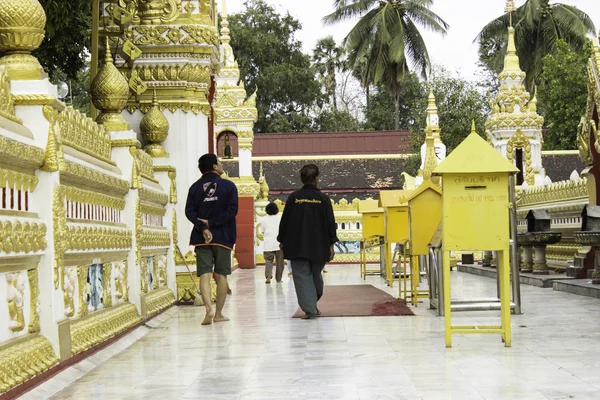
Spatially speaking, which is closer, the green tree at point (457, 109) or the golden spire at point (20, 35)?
the golden spire at point (20, 35)

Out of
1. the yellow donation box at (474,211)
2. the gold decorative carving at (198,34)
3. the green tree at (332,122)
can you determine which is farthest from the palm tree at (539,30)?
the yellow donation box at (474,211)

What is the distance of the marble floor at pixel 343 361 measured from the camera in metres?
5.75

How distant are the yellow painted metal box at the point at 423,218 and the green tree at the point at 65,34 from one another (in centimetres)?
699

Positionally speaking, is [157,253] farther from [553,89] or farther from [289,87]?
[289,87]

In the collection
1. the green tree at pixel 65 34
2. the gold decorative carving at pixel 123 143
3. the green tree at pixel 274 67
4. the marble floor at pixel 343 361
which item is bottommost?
the marble floor at pixel 343 361

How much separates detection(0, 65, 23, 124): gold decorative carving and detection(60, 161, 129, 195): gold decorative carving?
521mm

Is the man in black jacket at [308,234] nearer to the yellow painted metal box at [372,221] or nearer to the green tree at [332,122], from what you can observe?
the yellow painted metal box at [372,221]

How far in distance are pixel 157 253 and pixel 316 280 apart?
1871 millimetres

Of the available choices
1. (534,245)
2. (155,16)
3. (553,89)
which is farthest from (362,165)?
(155,16)

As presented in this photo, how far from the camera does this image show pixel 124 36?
12.3 meters

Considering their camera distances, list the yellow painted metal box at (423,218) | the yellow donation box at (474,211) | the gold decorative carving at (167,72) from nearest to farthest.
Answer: the yellow donation box at (474,211) → the yellow painted metal box at (423,218) → the gold decorative carving at (167,72)

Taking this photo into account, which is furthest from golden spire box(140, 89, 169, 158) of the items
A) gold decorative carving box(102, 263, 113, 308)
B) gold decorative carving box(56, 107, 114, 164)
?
gold decorative carving box(102, 263, 113, 308)

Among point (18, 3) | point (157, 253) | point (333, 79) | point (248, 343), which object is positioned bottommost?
point (248, 343)

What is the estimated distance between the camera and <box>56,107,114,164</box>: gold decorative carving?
741 cm
